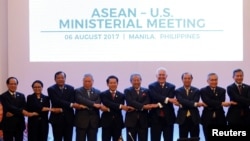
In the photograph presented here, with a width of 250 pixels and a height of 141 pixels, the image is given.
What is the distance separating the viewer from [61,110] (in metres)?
7.23

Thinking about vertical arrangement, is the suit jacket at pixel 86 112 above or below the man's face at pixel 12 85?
below

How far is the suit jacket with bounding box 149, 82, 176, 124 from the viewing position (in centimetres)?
724

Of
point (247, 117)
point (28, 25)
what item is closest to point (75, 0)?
point (28, 25)

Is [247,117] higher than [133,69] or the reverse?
the reverse

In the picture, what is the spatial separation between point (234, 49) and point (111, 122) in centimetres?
260

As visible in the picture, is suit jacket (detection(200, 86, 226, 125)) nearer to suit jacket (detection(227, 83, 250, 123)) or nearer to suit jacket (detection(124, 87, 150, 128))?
suit jacket (detection(227, 83, 250, 123))

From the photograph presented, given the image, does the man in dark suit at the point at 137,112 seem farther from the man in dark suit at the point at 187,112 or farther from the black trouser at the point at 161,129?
the man in dark suit at the point at 187,112

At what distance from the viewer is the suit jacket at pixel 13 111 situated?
7113 mm

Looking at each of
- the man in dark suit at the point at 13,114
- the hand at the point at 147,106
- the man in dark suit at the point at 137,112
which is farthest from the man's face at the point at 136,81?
the man in dark suit at the point at 13,114

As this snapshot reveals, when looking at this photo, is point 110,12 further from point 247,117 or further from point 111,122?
point 247,117

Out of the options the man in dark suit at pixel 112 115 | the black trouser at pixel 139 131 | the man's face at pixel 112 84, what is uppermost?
the man's face at pixel 112 84

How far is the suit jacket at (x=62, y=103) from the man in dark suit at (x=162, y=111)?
4.10 feet

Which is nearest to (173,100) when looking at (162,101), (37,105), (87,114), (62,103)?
(162,101)

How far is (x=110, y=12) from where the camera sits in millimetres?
8320
